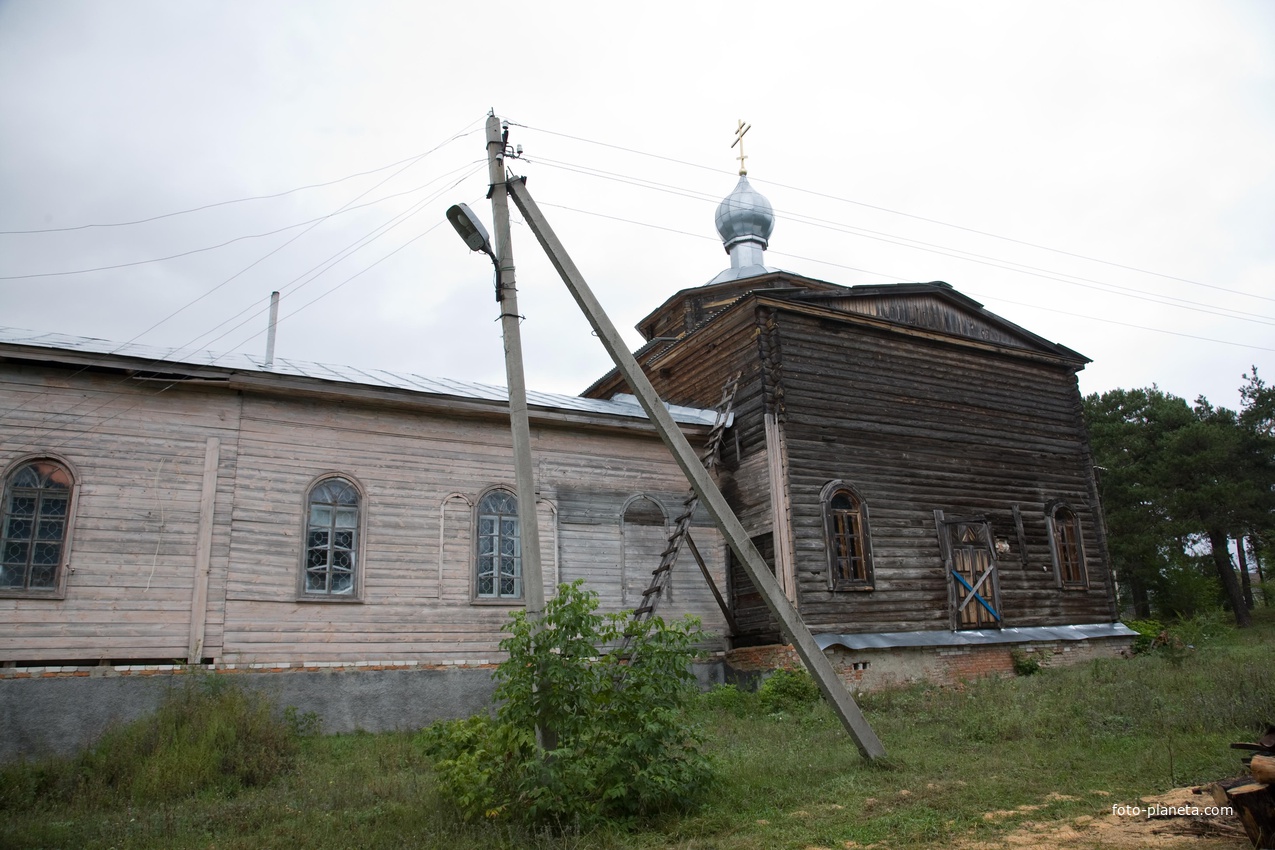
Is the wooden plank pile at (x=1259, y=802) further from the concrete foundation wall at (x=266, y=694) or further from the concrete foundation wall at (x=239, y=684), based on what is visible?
the concrete foundation wall at (x=266, y=694)

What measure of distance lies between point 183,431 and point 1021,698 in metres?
11.2

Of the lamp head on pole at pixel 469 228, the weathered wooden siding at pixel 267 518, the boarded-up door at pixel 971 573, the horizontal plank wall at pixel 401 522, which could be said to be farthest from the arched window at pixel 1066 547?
the lamp head on pole at pixel 469 228

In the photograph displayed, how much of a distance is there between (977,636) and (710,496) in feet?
32.1

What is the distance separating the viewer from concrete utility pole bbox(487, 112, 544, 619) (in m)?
7.75

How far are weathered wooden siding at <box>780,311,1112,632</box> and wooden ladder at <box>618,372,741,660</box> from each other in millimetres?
1210

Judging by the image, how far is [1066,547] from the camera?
1861cm

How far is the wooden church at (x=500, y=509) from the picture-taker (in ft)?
36.9

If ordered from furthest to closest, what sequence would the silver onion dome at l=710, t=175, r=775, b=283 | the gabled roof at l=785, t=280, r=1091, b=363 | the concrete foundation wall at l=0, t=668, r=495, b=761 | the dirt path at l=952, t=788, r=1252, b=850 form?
1. the silver onion dome at l=710, t=175, r=775, b=283
2. the gabled roof at l=785, t=280, r=1091, b=363
3. the concrete foundation wall at l=0, t=668, r=495, b=761
4. the dirt path at l=952, t=788, r=1252, b=850

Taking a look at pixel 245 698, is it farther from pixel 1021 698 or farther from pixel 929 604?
pixel 929 604

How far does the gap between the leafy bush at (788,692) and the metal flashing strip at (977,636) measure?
67 cm

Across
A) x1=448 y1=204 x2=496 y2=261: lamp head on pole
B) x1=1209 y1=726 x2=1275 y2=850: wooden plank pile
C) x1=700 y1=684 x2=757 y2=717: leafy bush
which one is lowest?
x1=1209 y1=726 x2=1275 y2=850: wooden plank pile

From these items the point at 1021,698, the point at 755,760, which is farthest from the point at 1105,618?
the point at 755,760

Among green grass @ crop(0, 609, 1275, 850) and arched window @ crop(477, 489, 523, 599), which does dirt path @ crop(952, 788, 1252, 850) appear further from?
arched window @ crop(477, 489, 523, 599)

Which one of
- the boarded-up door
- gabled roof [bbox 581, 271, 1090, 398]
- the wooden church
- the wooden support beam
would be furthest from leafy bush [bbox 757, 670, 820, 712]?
the wooden support beam
